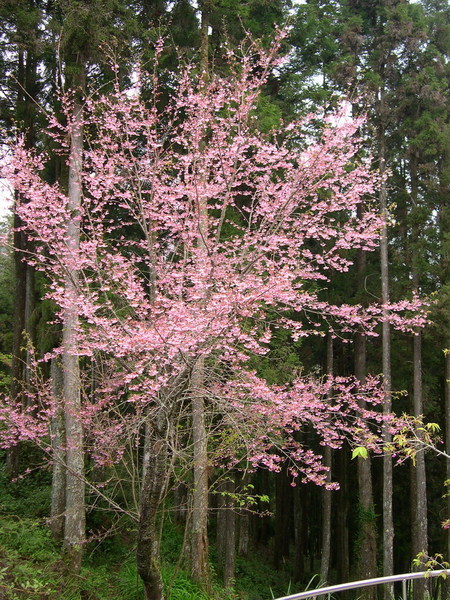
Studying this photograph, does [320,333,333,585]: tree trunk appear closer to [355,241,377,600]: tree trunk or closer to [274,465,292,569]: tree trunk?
[355,241,377,600]: tree trunk

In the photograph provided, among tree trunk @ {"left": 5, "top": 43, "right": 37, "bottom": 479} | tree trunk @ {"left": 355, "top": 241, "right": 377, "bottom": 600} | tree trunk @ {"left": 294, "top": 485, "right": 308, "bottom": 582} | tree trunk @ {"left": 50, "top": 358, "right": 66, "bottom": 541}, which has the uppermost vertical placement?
tree trunk @ {"left": 5, "top": 43, "right": 37, "bottom": 479}

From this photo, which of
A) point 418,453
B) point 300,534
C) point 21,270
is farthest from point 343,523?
point 21,270

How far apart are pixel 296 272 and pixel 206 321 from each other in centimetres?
130

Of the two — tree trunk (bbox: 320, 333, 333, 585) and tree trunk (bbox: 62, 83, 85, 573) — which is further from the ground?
tree trunk (bbox: 62, 83, 85, 573)

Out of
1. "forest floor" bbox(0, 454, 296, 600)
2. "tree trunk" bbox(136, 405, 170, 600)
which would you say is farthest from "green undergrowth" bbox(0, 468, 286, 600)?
"tree trunk" bbox(136, 405, 170, 600)

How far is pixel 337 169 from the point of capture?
5777 mm

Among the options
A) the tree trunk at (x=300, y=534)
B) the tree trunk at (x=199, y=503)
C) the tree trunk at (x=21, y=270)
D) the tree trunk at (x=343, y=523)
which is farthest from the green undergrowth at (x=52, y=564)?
the tree trunk at (x=300, y=534)

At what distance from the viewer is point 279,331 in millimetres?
10797

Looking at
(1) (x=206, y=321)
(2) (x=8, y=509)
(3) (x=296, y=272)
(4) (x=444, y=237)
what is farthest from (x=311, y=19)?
(2) (x=8, y=509)

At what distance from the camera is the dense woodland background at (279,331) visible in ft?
25.7

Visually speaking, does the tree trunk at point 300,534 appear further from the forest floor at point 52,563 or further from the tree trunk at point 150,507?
the tree trunk at point 150,507

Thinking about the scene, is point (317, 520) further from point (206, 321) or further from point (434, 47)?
point (206, 321)

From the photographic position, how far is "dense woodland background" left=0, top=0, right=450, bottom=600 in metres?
7.84

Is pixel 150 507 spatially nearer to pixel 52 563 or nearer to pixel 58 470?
pixel 52 563
